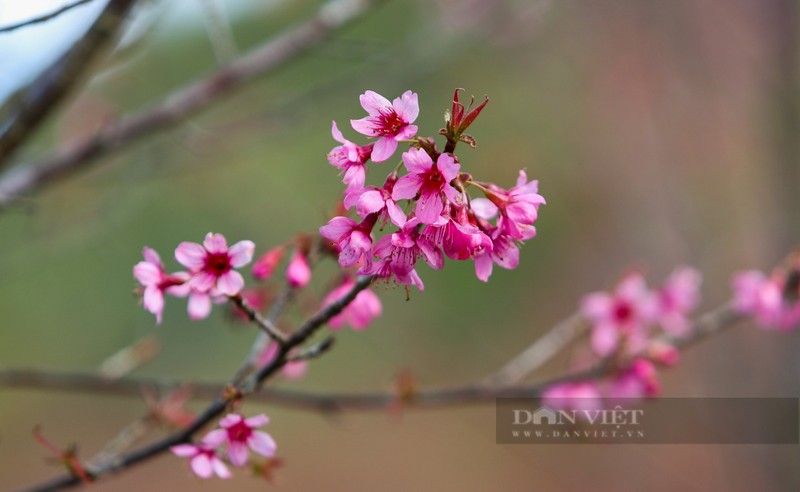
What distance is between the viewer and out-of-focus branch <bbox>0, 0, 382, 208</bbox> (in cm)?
204

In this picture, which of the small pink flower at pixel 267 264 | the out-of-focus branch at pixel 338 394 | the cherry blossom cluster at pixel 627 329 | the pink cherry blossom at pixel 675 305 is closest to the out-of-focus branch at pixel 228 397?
the small pink flower at pixel 267 264

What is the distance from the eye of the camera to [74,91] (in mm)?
1680

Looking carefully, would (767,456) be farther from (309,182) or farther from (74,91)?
(309,182)

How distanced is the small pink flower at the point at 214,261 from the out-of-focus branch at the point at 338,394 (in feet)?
2.08

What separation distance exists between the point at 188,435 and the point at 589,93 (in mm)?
4452

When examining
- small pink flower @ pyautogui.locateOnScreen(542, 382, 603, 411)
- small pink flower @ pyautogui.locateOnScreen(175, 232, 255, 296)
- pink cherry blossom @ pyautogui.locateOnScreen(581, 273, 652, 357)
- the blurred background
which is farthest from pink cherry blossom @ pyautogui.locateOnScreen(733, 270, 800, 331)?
small pink flower @ pyautogui.locateOnScreen(175, 232, 255, 296)

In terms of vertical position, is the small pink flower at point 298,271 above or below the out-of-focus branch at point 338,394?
above

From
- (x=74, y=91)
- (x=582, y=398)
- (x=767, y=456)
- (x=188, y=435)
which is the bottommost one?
(x=767, y=456)

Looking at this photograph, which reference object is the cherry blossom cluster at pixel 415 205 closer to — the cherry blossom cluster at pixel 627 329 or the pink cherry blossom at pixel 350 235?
the pink cherry blossom at pixel 350 235

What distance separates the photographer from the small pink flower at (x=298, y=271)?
1.21 meters

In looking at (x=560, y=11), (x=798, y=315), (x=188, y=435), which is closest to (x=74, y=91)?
(x=188, y=435)

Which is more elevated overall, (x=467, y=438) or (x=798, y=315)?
(x=798, y=315)

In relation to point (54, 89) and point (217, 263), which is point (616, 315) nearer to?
point (217, 263)

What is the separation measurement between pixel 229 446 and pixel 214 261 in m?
0.31
